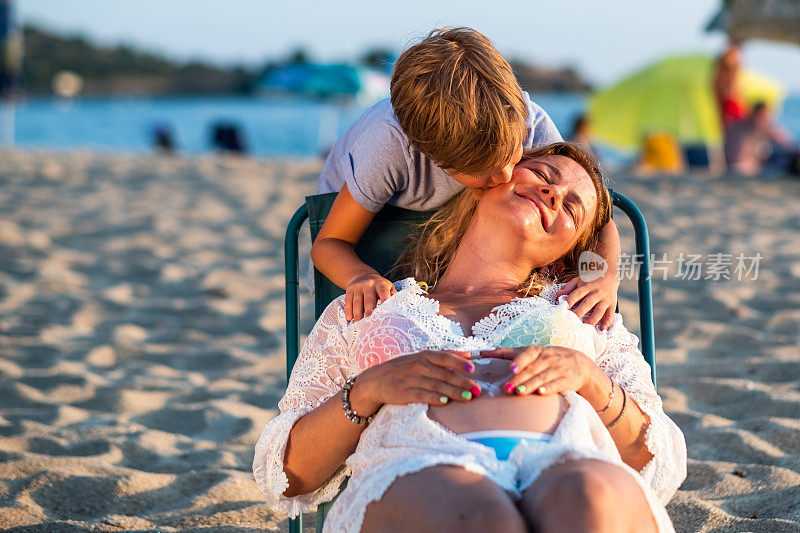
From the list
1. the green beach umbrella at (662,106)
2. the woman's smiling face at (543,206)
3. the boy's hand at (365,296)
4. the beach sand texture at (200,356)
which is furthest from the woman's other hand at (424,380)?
the green beach umbrella at (662,106)

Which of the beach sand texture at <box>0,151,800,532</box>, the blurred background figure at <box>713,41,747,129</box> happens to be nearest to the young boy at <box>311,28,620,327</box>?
the beach sand texture at <box>0,151,800,532</box>

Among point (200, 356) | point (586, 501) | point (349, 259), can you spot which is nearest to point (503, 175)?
point (349, 259)

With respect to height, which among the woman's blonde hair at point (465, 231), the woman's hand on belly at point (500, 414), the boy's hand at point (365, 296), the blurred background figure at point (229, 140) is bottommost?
the blurred background figure at point (229, 140)

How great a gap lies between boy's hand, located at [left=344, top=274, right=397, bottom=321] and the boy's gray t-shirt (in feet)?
1.14

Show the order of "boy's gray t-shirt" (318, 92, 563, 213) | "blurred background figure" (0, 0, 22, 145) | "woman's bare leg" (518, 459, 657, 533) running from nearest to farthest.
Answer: "woman's bare leg" (518, 459, 657, 533) < "boy's gray t-shirt" (318, 92, 563, 213) < "blurred background figure" (0, 0, 22, 145)

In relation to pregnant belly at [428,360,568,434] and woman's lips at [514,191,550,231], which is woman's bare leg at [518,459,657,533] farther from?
woman's lips at [514,191,550,231]

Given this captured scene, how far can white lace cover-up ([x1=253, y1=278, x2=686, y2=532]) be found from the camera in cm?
166

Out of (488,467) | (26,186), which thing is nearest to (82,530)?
(488,467)

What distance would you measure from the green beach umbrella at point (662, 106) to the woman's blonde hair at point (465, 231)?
9.94 meters

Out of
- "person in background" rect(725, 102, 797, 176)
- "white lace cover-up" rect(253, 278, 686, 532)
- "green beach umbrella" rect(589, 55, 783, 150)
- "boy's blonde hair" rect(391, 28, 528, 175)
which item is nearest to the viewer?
"white lace cover-up" rect(253, 278, 686, 532)

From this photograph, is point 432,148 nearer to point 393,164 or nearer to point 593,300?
point 393,164

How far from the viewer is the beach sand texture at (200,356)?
2619mm

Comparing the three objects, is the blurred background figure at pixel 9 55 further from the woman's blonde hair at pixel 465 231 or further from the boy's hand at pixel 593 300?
the boy's hand at pixel 593 300

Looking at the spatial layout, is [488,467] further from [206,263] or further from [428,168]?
[206,263]
